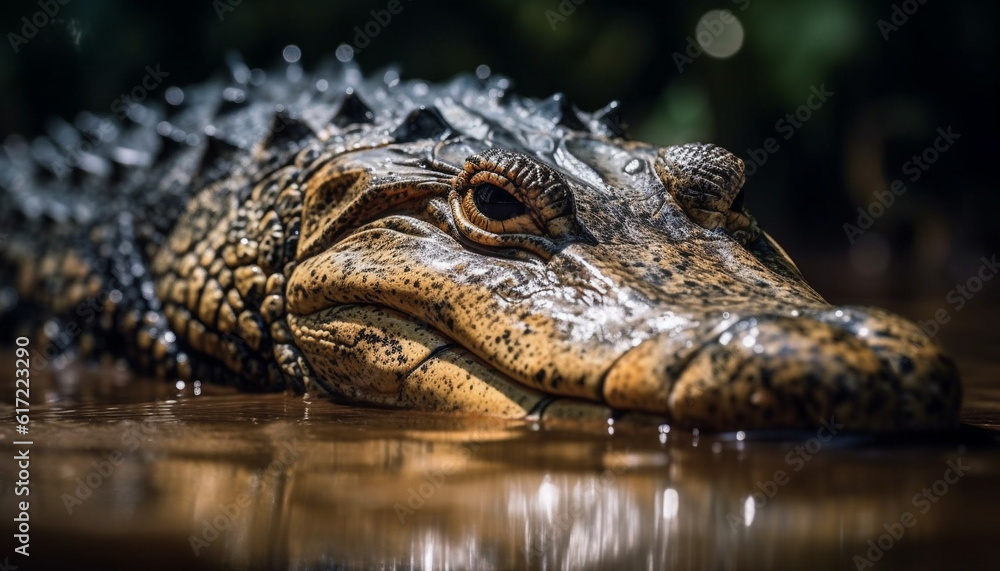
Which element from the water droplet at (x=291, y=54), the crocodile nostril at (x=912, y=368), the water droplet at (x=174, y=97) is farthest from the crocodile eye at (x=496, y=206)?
the water droplet at (x=291, y=54)

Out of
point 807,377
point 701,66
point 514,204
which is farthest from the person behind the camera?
point 701,66

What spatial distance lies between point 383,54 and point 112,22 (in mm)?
2983

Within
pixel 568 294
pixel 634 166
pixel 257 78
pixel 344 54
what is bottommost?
pixel 568 294

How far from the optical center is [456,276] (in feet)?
9.47

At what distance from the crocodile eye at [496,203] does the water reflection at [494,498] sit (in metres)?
0.77

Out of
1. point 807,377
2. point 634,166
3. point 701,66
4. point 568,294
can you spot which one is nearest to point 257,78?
point 634,166

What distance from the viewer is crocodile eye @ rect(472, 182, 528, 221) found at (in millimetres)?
3035

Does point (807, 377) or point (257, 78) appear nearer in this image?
point (807, 377)

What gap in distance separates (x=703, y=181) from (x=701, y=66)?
856cm

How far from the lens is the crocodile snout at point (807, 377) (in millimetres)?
2131

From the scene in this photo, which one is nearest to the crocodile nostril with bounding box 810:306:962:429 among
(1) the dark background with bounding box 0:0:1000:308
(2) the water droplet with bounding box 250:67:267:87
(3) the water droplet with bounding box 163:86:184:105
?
(2) the water droplet with bounding box 250:67:267:87

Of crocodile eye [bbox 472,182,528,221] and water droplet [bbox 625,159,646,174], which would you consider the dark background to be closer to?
water droplet [bbox 625,159,646,174]

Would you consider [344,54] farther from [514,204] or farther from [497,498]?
[497,498]

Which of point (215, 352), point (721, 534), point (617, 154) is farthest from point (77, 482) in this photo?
point (617, 154)
